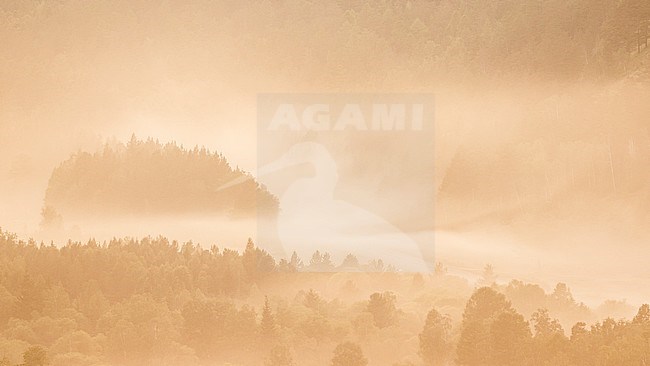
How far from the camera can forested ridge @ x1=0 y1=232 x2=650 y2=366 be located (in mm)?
88000

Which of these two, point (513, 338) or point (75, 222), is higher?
point (75, 222)

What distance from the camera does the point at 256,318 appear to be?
10631 cm

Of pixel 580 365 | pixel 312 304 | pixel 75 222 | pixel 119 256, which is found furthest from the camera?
pixel 75 222

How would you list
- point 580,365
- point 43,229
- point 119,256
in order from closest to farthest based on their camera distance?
point 580,365 → point 119,256 → point 43,229

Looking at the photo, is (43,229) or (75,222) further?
(75,222)

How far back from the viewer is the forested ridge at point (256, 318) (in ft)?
289

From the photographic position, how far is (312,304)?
353 feet

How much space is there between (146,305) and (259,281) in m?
22.4

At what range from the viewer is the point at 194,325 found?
99938mm

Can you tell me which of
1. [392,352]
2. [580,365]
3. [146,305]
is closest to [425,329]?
[392,352]

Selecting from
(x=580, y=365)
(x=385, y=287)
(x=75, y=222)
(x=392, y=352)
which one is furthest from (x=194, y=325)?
(x=75, y=222)

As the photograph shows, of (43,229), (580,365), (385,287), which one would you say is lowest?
(580,365)

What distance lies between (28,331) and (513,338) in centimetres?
5192

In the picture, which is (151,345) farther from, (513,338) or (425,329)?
(513,338)
